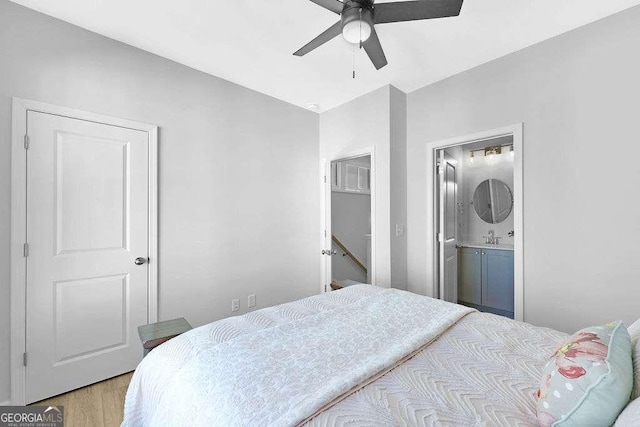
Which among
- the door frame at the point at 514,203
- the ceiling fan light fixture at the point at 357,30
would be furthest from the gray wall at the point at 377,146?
the ceiling fan light fixture at the point at 357,30

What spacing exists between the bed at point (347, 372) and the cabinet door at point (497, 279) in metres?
2.20

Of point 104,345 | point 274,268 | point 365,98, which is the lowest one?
point 104,345

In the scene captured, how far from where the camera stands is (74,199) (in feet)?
6.60

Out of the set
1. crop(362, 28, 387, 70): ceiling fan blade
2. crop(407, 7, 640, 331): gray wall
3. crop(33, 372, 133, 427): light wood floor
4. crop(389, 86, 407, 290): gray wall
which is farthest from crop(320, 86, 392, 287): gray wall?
crop(33, 372, 133, 427): light wood floor

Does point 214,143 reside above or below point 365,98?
below

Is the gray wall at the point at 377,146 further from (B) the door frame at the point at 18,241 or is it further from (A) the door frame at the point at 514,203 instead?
(B) the door frame at the point at 18,241

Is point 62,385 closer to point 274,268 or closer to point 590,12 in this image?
point 274,268

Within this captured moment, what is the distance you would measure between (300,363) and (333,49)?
2.27 metres

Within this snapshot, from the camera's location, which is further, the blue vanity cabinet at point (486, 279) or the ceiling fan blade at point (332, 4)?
the blue vanity cabinet at point (486, 279)

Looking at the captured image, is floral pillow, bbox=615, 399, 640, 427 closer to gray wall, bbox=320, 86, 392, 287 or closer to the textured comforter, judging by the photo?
the textured comforter

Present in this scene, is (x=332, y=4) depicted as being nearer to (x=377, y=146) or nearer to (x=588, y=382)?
(x=377, y=146)

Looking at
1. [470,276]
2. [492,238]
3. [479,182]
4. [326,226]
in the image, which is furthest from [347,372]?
[479,182]

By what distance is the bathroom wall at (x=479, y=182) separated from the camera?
3.76m

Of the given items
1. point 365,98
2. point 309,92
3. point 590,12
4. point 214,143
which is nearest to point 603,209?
point 590,12
